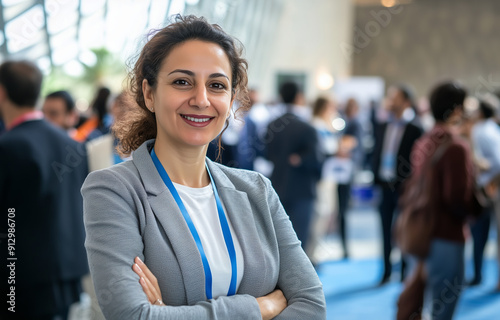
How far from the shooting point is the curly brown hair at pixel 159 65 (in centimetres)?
147

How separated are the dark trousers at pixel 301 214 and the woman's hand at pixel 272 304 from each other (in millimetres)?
3649

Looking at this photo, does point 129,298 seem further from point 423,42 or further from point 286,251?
point 423,42

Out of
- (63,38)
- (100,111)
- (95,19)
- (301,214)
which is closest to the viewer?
(100,111)

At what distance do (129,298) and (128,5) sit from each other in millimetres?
9448

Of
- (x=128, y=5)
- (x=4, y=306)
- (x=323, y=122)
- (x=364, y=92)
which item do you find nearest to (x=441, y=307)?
(x=4, y=306)

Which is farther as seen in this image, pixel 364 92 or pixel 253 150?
pixel 364 92

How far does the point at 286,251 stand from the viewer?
156cm

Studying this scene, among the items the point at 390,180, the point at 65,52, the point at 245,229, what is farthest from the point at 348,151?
the point at 65,52

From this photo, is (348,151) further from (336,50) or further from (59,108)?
(336,50)

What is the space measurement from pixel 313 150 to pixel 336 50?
1787cm

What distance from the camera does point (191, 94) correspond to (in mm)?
1431

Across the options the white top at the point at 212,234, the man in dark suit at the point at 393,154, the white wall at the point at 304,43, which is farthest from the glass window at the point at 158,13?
the white wall at the point at 304,43

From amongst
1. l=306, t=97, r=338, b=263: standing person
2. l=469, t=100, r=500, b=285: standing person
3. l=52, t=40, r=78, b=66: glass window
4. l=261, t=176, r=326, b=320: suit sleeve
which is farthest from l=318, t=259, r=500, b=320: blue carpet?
l=52, t=40, r=78, b=66: glass window

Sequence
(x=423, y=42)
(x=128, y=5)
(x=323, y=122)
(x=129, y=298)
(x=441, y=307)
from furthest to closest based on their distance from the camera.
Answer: (x=423, y=42)
(x=128, y=5)
(x=323, y=122)
(x=441, y=307)
(x=129, y=298)
